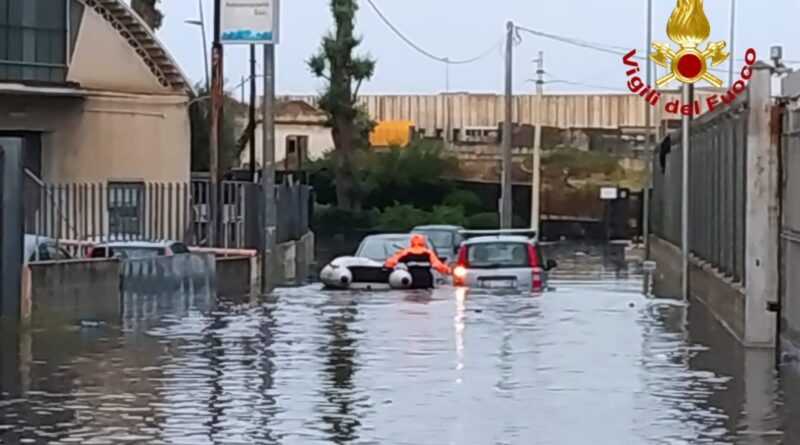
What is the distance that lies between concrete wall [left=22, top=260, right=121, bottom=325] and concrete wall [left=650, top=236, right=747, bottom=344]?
28.9ft

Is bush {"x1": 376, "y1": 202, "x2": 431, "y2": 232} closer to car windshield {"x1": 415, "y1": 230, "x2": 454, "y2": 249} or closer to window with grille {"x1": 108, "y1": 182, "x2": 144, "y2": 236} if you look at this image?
car windshield {"x1": 415, "y1": 230, "x2": 454, "y2": 249}

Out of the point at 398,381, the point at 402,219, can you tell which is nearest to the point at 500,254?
the point at 398,381

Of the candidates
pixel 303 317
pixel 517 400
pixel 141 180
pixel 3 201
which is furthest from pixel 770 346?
pixel 141 180

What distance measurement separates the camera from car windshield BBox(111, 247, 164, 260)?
29.0 meters

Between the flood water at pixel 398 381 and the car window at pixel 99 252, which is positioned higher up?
the car window at pixel 99 252

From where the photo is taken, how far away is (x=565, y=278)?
41.5 meters

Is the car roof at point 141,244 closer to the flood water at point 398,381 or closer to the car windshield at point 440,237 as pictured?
the flood water at point 398,381

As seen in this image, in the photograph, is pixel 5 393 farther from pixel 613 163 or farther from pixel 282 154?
pixel 282 154

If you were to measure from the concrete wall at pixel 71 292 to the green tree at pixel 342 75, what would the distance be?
48844 millimetres

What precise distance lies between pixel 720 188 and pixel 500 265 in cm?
651

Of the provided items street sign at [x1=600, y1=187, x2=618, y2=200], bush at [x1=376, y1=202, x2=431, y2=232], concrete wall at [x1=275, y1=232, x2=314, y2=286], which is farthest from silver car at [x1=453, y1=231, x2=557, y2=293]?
bush at [x1=376, y1=202, x2=431, y2=232]

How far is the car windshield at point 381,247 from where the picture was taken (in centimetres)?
3659

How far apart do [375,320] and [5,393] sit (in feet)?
31.5

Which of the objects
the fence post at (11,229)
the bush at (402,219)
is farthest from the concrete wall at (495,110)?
the fence post at (11,229)
